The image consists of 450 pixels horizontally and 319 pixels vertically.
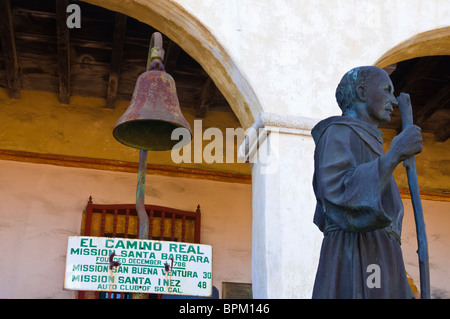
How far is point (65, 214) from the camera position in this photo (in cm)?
716

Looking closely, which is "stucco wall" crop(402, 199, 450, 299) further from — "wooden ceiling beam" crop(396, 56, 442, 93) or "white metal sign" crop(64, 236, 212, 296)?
"white metal sign" crop(64, 236, 212, 296)

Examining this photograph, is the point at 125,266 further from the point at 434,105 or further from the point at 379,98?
the point at 434,105

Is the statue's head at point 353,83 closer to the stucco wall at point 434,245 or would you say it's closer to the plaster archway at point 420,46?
the plaster archway at point 420,46

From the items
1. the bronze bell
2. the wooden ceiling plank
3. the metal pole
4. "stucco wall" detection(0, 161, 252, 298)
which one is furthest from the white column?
the wooden ceiling plank

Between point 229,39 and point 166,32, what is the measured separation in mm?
520

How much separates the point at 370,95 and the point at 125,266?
1510 millimetres

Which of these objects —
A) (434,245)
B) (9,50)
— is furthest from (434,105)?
(9,50)

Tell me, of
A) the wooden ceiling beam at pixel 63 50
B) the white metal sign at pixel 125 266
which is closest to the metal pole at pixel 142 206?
the white metal sign at pixel 125 266

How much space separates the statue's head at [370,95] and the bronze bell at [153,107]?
4.89 ft

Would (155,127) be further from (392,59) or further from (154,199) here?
(154,199)

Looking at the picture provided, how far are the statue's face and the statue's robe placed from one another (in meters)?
0.15

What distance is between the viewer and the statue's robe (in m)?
2.52

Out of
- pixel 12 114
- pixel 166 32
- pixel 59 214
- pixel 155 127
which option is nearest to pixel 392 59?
pixel 166 32

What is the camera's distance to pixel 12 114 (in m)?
7.57
